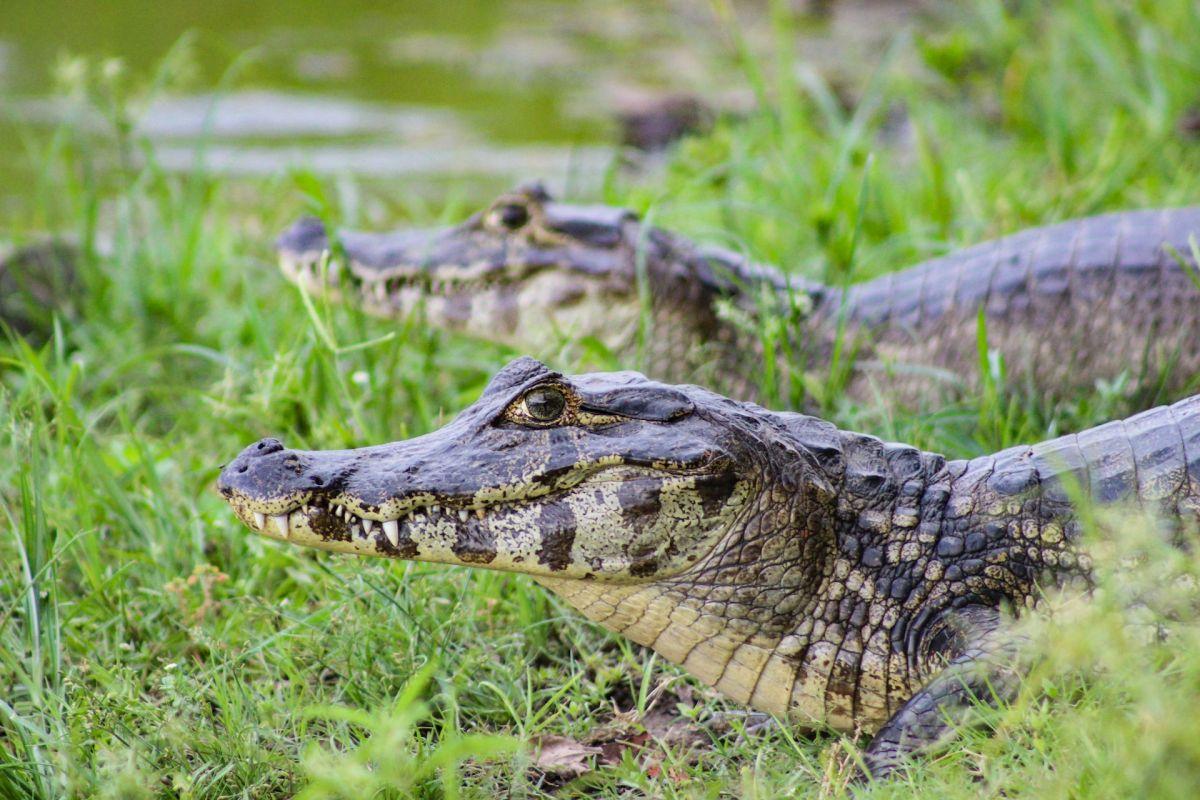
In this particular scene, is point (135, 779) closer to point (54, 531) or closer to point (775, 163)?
point (54, 531)

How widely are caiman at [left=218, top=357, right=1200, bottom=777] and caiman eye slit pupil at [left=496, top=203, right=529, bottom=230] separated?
2.13 metres

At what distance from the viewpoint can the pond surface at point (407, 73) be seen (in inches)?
312

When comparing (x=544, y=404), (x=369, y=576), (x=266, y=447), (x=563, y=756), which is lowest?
(x=563, y=756)

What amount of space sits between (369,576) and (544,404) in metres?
0.70

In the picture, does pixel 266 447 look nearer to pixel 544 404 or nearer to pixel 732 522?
pixel 544 404

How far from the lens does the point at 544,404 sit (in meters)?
2.51

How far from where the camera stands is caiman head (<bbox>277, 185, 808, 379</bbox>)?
4.42m

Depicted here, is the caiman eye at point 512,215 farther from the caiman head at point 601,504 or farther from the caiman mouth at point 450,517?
the caiman mouth at point 450,517

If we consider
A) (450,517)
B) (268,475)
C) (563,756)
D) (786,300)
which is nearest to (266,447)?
(268,475)

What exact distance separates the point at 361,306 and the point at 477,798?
264 cm

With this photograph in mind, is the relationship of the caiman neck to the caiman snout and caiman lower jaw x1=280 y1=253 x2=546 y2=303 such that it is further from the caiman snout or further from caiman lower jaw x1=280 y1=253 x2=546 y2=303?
caiman lower jaw x1=280 y1=253 x2=546 y2=303

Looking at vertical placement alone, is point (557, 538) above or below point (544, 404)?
below

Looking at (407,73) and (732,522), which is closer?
(732,522)

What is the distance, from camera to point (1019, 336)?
13.9 ft
